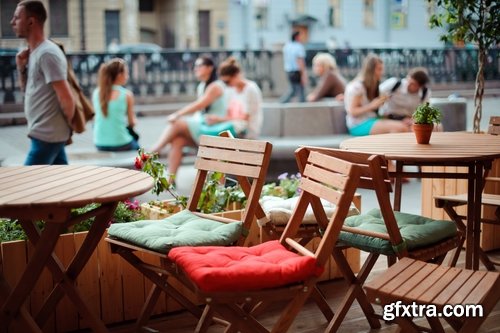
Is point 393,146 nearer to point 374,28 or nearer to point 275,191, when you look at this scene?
point 275,191

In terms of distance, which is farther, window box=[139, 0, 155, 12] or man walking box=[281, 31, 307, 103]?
window box=[139, 0, 155, 12]

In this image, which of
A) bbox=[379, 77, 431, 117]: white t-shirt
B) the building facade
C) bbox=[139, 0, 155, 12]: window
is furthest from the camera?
bbox=[139, 0, 155, 12]: window

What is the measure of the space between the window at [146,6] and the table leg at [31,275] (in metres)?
43.8

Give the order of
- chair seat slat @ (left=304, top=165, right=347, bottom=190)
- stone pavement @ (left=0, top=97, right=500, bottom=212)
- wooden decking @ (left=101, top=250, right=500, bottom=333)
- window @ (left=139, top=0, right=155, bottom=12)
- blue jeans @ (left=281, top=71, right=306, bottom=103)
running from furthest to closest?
1. window @ (left=139, top=0, right=155, bottom=12)
2. blue jeans @ (left=281, top=71, right=306, bottom=103)
3. stone pavement @ (left=0, top=97, right=500, bottom=212)
4. wooden decking @ (left=101, top=250, right=500, bottom=333)
5. chair seat slat @ (left=304, top=165, right=347, bottom=190)

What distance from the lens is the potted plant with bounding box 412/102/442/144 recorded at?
474 centimetres

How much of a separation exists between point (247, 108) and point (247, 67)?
12.8m

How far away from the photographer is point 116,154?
8133 mm

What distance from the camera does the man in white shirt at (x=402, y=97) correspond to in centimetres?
897

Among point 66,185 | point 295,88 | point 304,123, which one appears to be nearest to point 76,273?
point 66,185

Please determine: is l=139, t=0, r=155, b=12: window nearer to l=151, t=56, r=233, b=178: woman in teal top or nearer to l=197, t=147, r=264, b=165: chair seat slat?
l=151, t=56, r=233, b=178: woman in teal top

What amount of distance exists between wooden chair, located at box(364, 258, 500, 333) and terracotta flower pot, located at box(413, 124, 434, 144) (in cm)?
141

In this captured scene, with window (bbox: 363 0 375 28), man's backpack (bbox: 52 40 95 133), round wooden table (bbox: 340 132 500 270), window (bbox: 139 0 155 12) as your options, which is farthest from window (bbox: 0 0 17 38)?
round wooden table (bbox: 340 132 500 270)

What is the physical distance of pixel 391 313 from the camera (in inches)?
135

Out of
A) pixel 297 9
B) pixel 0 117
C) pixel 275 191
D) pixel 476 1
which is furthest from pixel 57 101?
pixel 297 9
